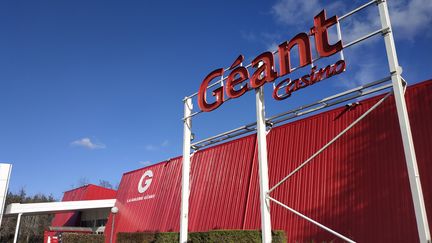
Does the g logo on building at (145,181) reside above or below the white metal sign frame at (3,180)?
above

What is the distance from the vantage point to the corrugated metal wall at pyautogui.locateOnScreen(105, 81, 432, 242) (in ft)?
36.5

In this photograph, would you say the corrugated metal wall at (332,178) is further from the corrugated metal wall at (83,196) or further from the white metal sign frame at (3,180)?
the corrugated metal wall at (83,196)

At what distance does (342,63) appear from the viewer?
33.5 feet

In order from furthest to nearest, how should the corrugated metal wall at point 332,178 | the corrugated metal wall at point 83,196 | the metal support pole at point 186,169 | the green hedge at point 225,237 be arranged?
the corrugated metal wall at point 83,196 < the metal support pole at point 186,169 < the corrugated metal wall at point 332,178 < the green hedge at point 225,237

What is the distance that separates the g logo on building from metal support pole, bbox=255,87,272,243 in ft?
46.7

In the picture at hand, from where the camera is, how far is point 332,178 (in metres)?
12.9

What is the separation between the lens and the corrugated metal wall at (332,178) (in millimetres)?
11117

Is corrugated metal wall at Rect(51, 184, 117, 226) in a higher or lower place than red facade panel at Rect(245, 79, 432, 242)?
higher

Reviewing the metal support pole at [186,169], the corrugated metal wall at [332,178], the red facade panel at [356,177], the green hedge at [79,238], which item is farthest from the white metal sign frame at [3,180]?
the red facade panel at [356,177]

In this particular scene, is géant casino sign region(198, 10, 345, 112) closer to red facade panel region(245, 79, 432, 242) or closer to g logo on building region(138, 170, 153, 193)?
red facade panel region(245, 79, 432, 242)

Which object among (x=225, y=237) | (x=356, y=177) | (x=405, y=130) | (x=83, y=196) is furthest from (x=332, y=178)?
(x=83, y=196)

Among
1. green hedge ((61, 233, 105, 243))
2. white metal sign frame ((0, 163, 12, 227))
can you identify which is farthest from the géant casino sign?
green hedge ((61, 233, 105, 243))

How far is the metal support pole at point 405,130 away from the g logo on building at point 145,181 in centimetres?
1806

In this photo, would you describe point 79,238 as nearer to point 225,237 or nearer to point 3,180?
point 3,180
